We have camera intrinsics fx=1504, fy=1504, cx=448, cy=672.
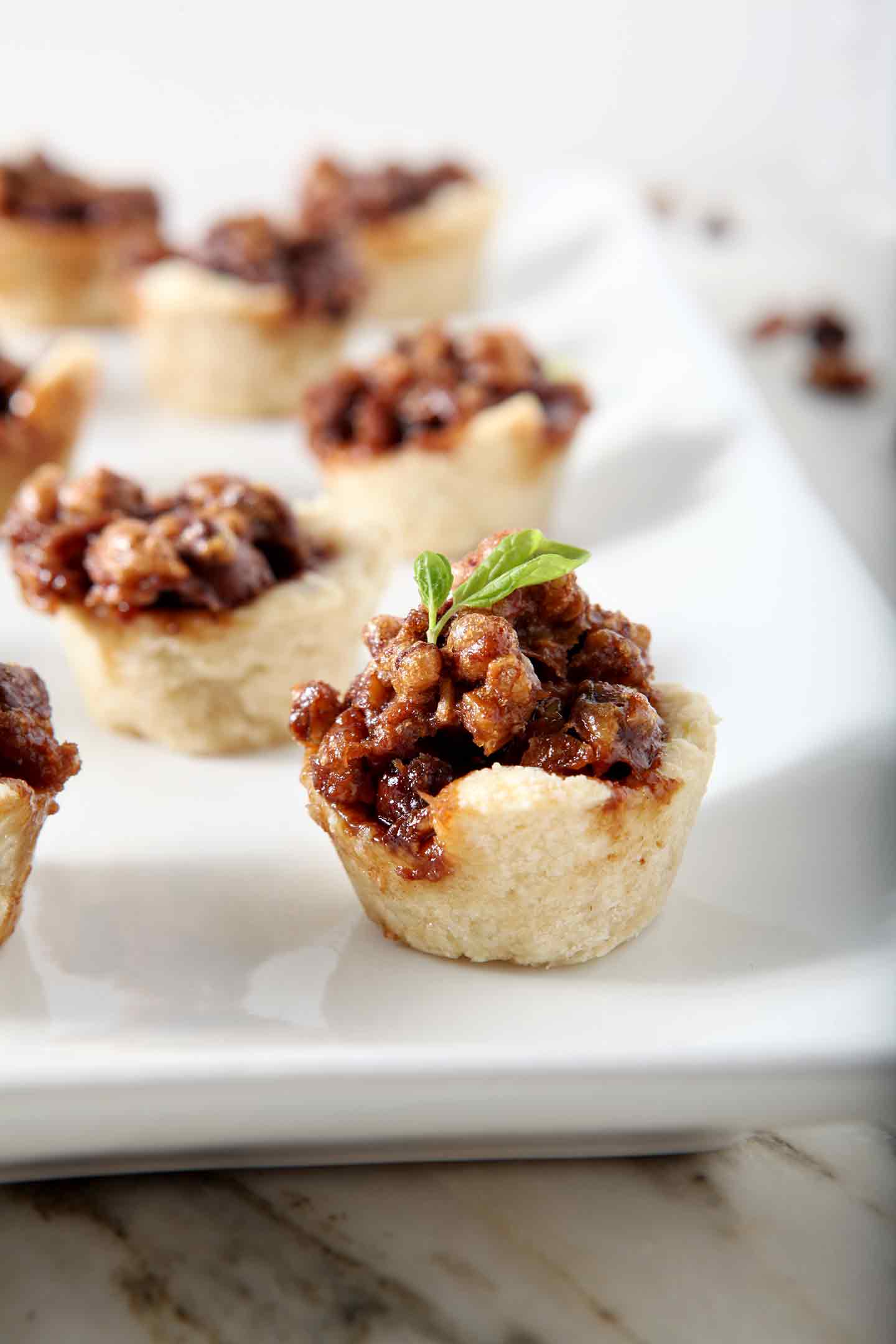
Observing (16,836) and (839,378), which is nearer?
(16,836)

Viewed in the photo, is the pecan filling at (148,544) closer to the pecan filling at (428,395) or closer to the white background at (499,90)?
the pecan filling at (428,395)

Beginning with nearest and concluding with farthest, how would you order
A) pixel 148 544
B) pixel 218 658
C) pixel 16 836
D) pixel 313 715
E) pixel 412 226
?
pixel 16 836 → pixel 313 715 → pixel 148 544 → pixel 218 658 → pixel 412 226

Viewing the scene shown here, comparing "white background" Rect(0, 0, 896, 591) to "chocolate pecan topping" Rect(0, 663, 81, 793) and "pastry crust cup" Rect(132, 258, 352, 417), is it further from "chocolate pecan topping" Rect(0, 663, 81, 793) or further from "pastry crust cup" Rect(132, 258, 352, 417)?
"chocolate pecan topping" Rect(0, 663, 81, 793)

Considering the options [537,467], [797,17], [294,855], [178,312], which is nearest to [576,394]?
[537,467]

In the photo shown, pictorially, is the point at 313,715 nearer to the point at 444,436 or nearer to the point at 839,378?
the point at 444,436

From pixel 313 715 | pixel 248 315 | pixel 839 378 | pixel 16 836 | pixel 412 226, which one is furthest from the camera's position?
pixel 412 226

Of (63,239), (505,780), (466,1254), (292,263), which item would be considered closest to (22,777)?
(505,780)

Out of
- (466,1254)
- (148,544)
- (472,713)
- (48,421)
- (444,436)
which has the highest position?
(444,436)

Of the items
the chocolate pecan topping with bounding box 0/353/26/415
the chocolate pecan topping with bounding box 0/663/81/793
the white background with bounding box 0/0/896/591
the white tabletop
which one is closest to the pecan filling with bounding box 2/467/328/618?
the chocolate pecan topping with bounding box 0/663/81/793

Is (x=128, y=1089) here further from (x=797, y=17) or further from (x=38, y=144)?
(x=797, y=17)
